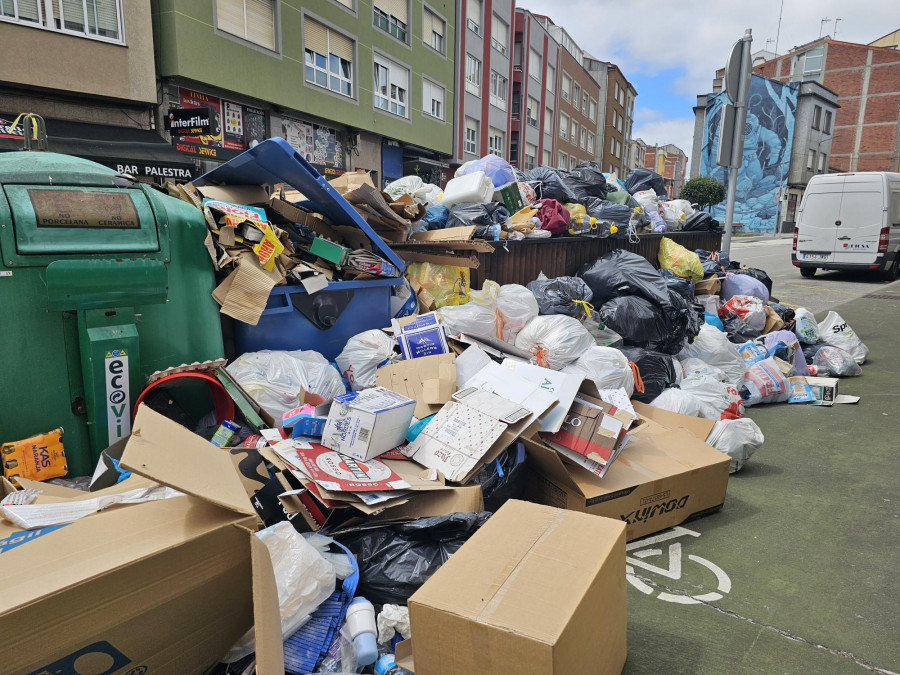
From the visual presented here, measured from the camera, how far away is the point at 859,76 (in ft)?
121

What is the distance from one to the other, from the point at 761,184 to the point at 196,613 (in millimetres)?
40092

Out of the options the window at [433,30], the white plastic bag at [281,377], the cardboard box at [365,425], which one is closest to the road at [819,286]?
the white plastic bag at [281,377]

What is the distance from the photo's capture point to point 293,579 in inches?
61.5

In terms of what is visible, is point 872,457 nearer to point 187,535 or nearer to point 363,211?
point 363,211

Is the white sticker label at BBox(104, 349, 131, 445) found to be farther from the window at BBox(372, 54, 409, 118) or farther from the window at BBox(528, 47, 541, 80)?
the window at BBox(528, 47, 541, 80)

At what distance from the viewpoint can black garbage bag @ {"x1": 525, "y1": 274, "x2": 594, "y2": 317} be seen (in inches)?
164

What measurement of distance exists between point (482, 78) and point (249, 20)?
42.1ft

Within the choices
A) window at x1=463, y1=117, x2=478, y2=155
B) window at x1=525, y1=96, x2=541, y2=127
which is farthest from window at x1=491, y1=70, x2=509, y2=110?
window at x1=525, y1=96, x2=541, y2=127

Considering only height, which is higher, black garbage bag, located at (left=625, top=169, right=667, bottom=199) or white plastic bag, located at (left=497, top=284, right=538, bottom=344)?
black garbage bag, located at (left=625, top=169, right=667, bottom=199)

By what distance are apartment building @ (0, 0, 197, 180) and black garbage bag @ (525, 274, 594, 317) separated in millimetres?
7049

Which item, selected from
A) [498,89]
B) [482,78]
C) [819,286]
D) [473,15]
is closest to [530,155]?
[498,89]

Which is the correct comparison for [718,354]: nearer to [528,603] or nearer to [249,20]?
[528,603]

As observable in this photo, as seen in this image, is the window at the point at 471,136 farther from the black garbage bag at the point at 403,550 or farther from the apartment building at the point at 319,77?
the black garbage bag at the point at 403,550

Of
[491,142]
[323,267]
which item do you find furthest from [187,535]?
[491,142]
